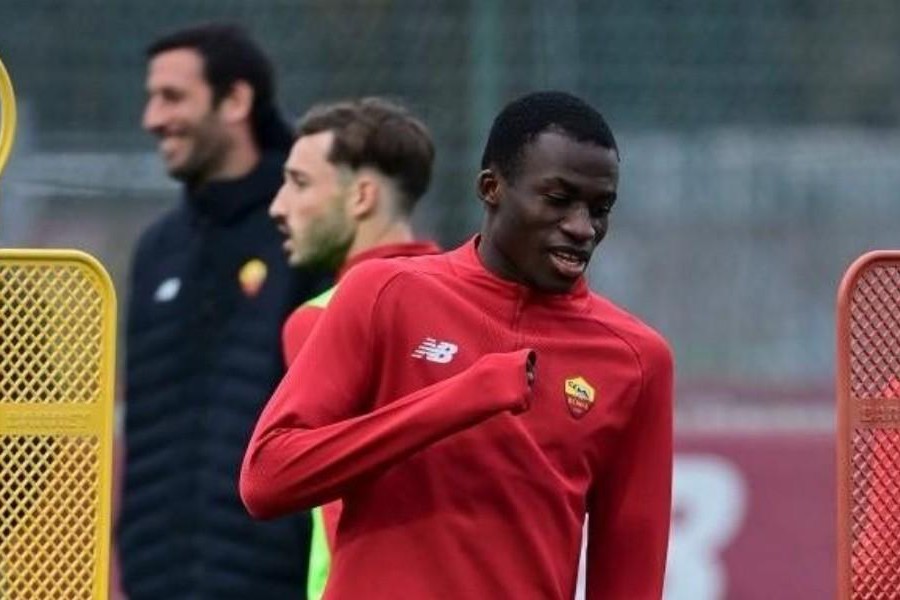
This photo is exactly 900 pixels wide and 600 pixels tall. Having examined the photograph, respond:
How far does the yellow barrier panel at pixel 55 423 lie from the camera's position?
3.86m

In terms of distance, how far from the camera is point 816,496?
355 inches

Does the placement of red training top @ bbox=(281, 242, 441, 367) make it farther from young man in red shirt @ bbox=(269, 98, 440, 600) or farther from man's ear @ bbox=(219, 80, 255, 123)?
man's ear @ bbox=(219, 80, 255, 123)

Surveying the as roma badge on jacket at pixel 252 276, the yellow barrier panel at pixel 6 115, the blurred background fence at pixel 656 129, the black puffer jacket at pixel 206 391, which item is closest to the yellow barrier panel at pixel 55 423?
the yellow barrier panel at pixel 6 115

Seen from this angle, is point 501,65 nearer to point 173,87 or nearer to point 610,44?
point 610,44

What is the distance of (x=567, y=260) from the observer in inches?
149

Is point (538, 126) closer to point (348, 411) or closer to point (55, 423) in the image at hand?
point (348, 411)

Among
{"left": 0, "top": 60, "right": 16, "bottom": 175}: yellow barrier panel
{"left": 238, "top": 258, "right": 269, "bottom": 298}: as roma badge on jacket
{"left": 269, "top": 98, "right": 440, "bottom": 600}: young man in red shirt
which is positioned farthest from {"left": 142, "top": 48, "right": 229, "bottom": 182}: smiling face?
{"left": 0, "top": 60, "right": 16, "bottom": 175}: yellow barrier panel

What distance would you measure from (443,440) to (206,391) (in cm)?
236

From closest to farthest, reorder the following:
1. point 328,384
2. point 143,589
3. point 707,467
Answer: point 328,384, point 143,589, point 707,467

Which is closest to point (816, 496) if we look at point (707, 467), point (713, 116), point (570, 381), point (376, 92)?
point (707, 467)

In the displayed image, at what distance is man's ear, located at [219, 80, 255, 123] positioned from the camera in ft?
20.7

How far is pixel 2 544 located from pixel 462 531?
715 millimetres

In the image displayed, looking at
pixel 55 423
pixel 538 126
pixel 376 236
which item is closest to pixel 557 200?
pixel 538 126

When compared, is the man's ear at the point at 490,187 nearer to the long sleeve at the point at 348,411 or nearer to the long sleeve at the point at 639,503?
the long sleeve at the point at 348,411
